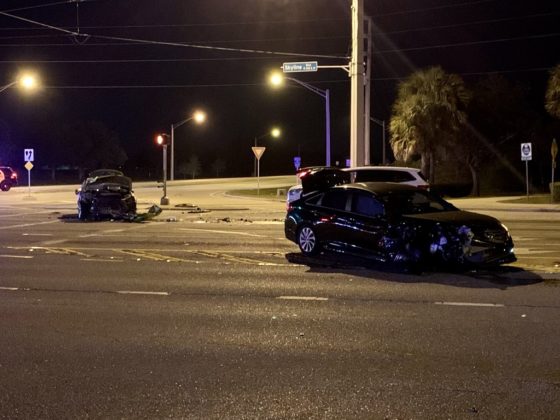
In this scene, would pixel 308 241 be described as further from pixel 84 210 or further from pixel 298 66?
pixel 298 66

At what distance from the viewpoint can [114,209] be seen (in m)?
23.5

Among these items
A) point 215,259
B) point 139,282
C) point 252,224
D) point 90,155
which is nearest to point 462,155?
point 252,224

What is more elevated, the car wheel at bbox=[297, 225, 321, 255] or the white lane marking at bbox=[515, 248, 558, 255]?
the car wheel at bbox=[297, 225, 321, 255]

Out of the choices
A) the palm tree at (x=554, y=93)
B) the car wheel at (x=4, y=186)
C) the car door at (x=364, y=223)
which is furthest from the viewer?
the car wheel at (x=4, y=186)

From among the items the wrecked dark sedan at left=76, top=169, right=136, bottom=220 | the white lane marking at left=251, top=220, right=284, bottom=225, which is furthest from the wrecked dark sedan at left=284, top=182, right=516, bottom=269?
the wrecked dark sedan at left=76, top=169, right=136, bottom=220

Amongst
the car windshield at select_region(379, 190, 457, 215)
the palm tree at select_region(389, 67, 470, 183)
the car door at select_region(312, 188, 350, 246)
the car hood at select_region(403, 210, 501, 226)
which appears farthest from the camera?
the palm tree at select_region(389, 67, 470, 183)

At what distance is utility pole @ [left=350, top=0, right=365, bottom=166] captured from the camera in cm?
2661

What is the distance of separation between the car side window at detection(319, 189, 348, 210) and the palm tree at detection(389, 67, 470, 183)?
27.4 m

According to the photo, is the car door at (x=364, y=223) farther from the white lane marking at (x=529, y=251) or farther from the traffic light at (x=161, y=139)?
the traffic light at (x=161, y=139)

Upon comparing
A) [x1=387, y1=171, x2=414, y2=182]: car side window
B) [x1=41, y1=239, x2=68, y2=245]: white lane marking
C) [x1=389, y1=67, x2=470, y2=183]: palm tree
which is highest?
[x1=389, y1=67, x2=470, y2=183]: palm tree

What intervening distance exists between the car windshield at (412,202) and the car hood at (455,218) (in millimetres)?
332

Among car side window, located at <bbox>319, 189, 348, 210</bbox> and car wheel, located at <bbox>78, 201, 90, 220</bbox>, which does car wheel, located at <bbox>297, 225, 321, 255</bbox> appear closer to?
car side window, located at <bbox>319, 189, 348, 210</bbox>

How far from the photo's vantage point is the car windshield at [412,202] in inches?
463

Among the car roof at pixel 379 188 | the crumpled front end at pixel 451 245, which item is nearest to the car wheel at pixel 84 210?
the car roof at pixel 379 188
